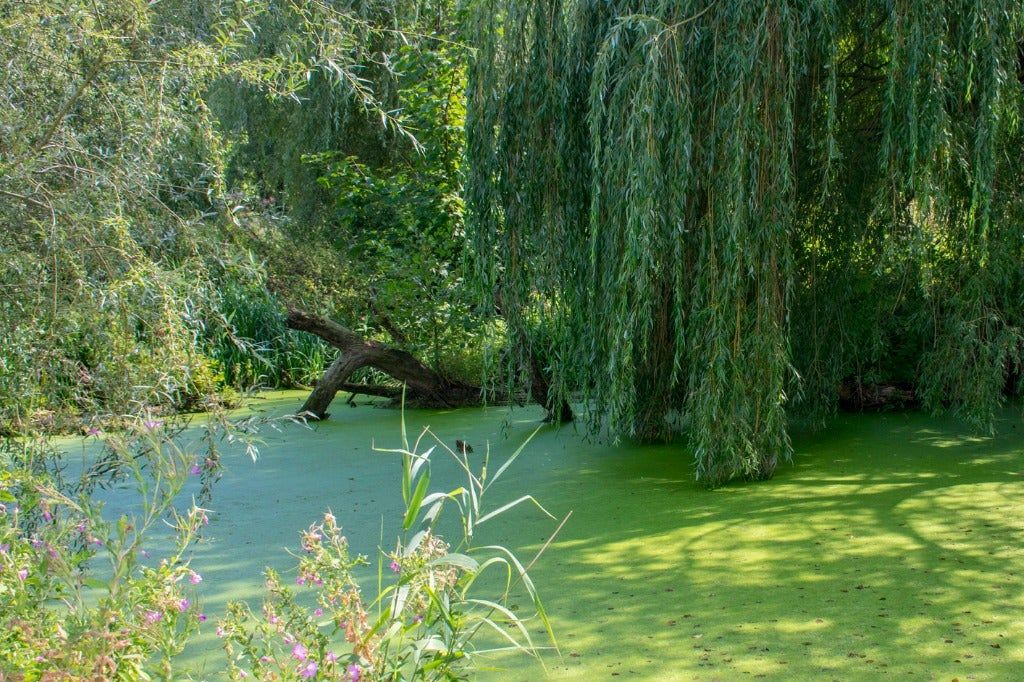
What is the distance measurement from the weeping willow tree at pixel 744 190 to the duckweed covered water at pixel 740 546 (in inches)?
13.5

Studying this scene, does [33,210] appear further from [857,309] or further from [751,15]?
[857,309]

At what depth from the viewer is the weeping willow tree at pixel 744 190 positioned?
4.41 m

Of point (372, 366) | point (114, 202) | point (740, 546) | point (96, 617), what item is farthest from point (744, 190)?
point (372, 366)

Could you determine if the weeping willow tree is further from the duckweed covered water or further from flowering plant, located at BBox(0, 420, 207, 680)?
flowering plant, located at BBox(0, 420, 207, 680)

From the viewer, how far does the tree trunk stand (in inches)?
304

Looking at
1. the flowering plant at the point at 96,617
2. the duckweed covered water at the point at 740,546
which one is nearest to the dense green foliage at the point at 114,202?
the duckweed covered water at the point at 740,546

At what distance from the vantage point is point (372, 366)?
26.3 feet

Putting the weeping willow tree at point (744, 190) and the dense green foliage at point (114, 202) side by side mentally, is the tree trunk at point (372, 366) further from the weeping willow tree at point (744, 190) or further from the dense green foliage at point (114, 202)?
the dense green foliage at point (114, 202)

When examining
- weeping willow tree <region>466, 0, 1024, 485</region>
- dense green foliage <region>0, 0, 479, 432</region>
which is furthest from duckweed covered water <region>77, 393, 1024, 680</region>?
dense green foliage <region>0, 0, 479, 432</region>

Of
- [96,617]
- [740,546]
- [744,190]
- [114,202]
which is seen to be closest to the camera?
[96,617]

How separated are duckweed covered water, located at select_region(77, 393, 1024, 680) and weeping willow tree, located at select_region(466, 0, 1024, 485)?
1.12 feet

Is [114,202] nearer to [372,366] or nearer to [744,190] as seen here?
[744,190]

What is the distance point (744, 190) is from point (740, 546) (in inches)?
58.3

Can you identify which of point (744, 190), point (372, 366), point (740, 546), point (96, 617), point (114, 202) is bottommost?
point (740, 546)
